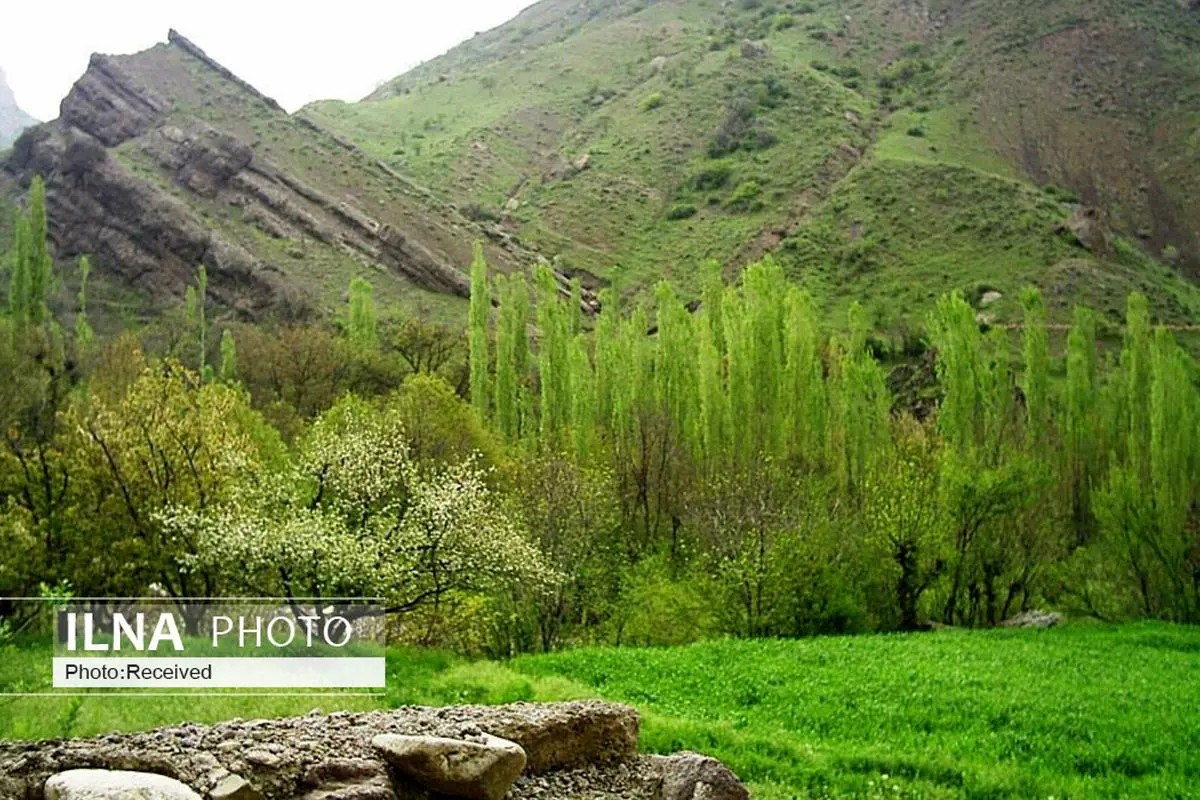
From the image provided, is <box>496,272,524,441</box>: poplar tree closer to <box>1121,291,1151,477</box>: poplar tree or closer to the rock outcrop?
<box>1121,291,1151,477</box>: poplar tree

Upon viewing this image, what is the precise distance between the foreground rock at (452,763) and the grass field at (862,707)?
11.2 ft

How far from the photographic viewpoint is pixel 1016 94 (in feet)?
359

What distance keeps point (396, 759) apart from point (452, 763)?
489mm

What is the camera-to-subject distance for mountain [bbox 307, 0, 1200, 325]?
266ft

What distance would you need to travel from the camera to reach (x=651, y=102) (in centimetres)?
12200

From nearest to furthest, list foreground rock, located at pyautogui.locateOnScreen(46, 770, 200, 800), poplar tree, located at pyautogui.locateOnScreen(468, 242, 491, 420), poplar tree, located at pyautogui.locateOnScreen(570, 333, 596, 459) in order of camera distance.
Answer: foreground rock, located at pyautogui.locateOnScreen(46, 770, 200, 800)
poplar tree, located at pyautogui.locateOnScreen(570, 333, 596, 459)
poplar tree, located at pyautogui.locateOnScreen(468, 242, 491, 420)

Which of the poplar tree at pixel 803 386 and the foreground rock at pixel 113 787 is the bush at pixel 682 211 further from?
the foreground rock at pixel 113 787

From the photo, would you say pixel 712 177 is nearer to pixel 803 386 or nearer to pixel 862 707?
pixel 803 386

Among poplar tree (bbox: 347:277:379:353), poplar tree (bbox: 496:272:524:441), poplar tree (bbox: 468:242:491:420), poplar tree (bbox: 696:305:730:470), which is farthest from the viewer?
poplar tree (bbox: 347:277:379:353)

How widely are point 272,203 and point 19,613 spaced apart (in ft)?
238

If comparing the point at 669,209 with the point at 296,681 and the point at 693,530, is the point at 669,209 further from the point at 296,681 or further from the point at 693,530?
the point at 296,681

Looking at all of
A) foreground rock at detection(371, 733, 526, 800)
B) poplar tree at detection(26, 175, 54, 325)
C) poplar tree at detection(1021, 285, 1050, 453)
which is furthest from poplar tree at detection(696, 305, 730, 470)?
poplar tree at detection(26, 175, 54, 325)

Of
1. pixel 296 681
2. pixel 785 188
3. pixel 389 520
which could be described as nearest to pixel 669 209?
pixel 785 188

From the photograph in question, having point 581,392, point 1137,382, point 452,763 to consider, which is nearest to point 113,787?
point 452,763
